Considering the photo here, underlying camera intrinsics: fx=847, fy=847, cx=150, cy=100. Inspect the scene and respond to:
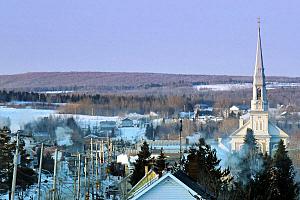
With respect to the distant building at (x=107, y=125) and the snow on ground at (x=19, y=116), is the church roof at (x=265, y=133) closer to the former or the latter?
the snow on ground at (x=19, y=116)

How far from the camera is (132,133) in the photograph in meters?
160

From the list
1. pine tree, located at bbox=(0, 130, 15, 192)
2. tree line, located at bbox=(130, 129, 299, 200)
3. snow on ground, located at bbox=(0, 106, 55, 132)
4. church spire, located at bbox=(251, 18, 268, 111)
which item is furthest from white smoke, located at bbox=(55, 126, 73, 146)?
pine tree, located at bbox=(0, 130, 15, 192)

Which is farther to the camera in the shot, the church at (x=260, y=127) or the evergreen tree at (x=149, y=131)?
the evergreen tree at (x=149, y=131)

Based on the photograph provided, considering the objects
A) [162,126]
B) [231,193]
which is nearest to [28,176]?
[231,193]

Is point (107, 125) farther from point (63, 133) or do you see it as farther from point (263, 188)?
point (263, 188)

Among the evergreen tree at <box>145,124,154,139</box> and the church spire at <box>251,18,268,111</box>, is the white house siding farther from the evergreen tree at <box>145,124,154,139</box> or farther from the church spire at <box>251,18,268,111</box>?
the evergreen tree at <box>145,124,154,139</box>

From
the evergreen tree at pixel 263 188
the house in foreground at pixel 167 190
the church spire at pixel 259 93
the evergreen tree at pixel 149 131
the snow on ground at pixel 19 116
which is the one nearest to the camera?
the house in foreground at pixel 167 190

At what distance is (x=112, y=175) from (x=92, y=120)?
327ft

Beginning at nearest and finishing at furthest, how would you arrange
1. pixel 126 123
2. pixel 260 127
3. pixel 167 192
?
pixel 167 192, pixel 260 127, pixel 126 123

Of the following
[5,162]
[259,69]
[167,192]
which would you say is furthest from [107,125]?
[167,192]

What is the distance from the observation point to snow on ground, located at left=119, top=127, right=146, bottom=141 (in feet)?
491

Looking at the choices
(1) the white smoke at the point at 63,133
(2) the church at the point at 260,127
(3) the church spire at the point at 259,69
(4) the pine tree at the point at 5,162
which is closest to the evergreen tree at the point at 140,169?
(4) the pine tree at the point at 5,162

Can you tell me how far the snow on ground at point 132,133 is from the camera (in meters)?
150

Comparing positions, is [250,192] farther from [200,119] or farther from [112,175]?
[200,119]
